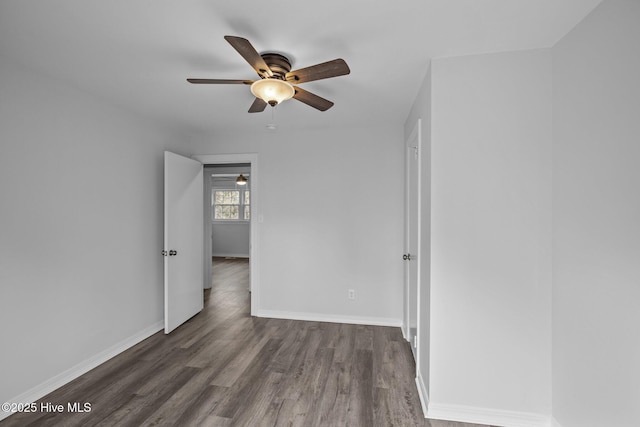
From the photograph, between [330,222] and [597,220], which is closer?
[597,220]

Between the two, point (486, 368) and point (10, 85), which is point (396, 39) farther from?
point (10, 85)

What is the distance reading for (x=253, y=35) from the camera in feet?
5.94

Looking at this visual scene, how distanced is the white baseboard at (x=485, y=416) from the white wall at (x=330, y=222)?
167cm

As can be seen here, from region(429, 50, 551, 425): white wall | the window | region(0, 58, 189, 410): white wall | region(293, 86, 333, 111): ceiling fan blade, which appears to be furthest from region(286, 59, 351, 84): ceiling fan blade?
the window

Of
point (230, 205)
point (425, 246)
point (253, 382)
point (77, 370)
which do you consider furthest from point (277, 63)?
point (230, 205)

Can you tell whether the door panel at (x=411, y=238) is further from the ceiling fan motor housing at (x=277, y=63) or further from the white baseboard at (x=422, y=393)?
the ceiling fan motor housing at (x=277, y=63)

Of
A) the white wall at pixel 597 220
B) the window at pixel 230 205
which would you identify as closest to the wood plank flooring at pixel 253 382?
the white wall at pixel 597 220

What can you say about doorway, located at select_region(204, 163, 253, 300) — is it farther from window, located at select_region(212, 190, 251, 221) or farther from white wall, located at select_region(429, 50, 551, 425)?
white wall, located at select_region(429, 50, 551, 425)

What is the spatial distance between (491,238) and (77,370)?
341 cm

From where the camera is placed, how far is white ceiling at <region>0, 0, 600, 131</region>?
1561mm

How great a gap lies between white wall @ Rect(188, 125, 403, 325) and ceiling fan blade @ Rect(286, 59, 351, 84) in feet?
6.44

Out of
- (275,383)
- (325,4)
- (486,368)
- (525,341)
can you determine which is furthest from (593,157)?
(275,383)

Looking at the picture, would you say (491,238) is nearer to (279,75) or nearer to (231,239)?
(279,75)

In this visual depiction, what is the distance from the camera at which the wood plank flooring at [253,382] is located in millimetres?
2055
